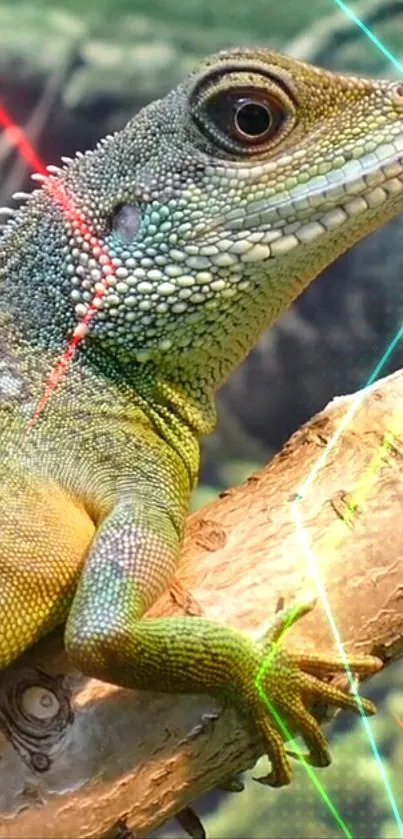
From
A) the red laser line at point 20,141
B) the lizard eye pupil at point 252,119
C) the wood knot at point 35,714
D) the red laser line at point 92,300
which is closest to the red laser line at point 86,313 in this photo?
the red laser line at point 92,300

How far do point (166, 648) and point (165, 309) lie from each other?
780mm

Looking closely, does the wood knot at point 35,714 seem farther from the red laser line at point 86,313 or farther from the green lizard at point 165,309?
the red laser line at point 86,313

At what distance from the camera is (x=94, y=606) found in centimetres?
185

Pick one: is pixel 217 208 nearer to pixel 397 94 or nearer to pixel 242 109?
pixel 242 109

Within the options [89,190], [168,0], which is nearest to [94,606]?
[89,190]

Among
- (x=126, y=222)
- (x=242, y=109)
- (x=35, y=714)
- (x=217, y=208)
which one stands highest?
(x=242, y=109)

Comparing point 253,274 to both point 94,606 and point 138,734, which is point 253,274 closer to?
point 94,606

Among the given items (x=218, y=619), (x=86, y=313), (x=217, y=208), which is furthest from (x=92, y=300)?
(x=218, y=619)

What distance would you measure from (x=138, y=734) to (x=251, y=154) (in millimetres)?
1268

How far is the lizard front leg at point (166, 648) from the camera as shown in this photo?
72.2 inches

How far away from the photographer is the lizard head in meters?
2.13

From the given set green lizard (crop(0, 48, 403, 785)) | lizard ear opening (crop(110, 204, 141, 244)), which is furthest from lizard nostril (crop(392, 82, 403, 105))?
lizard ear opening (crop(110, 204, 141, 244))

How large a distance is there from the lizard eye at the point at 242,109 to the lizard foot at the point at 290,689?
1029 millimetres

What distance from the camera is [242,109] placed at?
2133 millimetres
